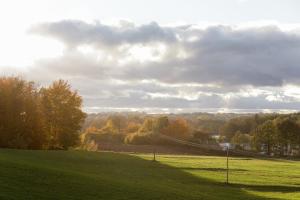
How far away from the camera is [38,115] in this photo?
7569 cm

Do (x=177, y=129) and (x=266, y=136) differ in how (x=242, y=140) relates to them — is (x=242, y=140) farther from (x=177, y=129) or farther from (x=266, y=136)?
(x=266, y=136)

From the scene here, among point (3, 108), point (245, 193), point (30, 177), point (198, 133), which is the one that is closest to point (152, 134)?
point (198, 133)

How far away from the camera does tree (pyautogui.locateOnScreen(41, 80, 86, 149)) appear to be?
276ft

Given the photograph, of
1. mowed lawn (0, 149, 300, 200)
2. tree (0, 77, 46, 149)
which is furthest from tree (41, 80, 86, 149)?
mowed lawn (0, 149, 300, 200)

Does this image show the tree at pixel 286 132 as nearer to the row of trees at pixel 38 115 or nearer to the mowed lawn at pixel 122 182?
the row of trees at pixel 38 115

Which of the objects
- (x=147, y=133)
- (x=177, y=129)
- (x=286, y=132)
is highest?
(x=177, y=129)

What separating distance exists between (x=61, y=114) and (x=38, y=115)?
10387 mm

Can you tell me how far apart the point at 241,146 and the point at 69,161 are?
106 meters

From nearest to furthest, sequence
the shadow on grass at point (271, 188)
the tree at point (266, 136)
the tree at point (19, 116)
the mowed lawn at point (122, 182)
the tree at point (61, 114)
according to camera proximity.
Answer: the mowed lawn at point (122, 182)
the shadow on grass at point (271, 188)
the tree at point (19, 116)
the tree at point (61, 114)
the tree at point (266, 136)

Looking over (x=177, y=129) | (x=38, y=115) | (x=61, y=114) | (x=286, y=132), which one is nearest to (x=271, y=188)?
(x=38, y=115)

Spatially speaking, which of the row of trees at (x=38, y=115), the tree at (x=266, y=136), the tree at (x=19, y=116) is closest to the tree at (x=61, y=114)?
the row of trees at (x=38, y=115)

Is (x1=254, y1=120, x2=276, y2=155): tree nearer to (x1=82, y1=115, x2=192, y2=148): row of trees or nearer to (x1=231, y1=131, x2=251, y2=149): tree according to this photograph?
(x1=231, y1=131, x2=251, y2=149): tree

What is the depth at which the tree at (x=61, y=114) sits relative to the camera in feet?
276

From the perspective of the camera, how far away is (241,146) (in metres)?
152
